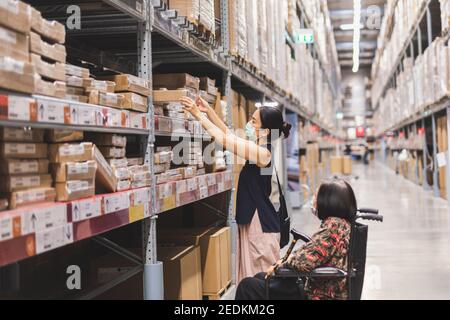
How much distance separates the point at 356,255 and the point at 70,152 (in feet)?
4.69

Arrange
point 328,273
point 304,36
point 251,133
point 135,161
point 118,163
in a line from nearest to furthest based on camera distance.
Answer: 1. point 328,273
2. point 118,163
3. point 135,161
4. point 251,133
5. point 304,36

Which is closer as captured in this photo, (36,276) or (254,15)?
(36,276)

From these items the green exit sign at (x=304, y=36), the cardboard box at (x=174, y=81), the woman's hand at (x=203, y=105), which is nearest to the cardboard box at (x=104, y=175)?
the woman's hand at (x=203, y=105)

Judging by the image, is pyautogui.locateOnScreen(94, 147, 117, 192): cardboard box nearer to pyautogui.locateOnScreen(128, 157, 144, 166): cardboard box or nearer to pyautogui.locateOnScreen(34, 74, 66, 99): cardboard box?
pyautogui.locateOnScreen(128, 157, 144, 166): cardboard box

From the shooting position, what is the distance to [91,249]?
4.29 metres

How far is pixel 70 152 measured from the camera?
2428 mm

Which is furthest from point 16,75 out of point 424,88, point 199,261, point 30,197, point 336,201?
point 424,88

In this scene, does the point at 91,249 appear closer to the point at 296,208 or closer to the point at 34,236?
the point at 34,236

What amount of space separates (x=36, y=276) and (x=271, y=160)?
1.70 meters

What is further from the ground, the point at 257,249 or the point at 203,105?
the point at 203,105

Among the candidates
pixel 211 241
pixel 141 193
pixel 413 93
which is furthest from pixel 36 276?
pixel 413 93

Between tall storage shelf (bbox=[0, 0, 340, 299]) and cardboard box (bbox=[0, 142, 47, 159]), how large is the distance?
11 cm

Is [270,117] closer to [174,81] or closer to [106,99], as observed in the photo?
[174,81]
